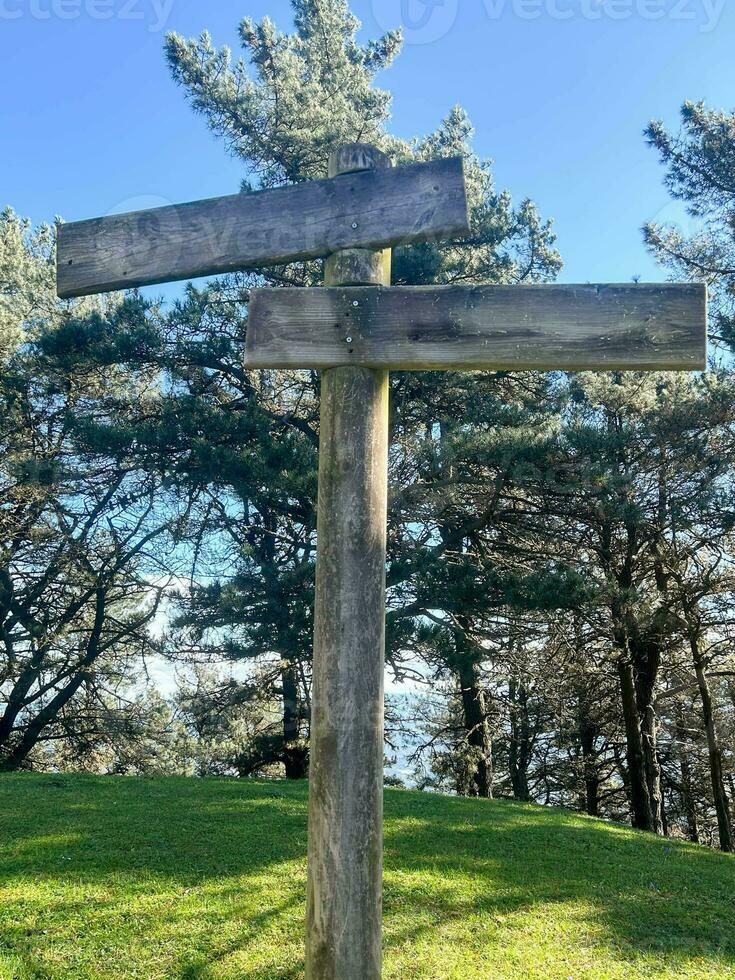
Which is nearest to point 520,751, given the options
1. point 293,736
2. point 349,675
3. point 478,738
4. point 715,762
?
point 478,738

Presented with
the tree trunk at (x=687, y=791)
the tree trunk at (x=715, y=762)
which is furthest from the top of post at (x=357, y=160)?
the tree trunk at (x=687, y=791)

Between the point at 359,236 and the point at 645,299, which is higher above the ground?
the point at 359,236

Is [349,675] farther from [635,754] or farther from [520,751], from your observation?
[520,751]

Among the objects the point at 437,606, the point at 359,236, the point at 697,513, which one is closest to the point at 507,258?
the point at 697,513

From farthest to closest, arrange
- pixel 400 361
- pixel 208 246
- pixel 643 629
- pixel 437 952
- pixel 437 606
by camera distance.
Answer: pixel 643 629 < pixel 437 606 < pixel 437 952 < pixel 208 246 < pixel 400 361

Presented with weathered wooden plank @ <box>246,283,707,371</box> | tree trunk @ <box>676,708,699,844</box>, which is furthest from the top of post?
tree trunk @ <box>676,708,699,844</box>

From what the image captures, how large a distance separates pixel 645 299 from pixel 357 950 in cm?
261

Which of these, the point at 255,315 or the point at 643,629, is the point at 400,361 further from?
the point at 643,629

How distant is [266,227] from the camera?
3.34 meters

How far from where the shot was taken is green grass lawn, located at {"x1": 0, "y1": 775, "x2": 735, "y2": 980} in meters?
4.68

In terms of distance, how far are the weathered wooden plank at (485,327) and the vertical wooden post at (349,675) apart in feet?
0.35

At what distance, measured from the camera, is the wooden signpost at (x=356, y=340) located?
2963mm

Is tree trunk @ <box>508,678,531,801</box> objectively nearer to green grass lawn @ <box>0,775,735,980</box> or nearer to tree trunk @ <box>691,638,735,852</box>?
tree trunk @ <box>691,638,735,852</box>

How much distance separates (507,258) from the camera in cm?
1420
